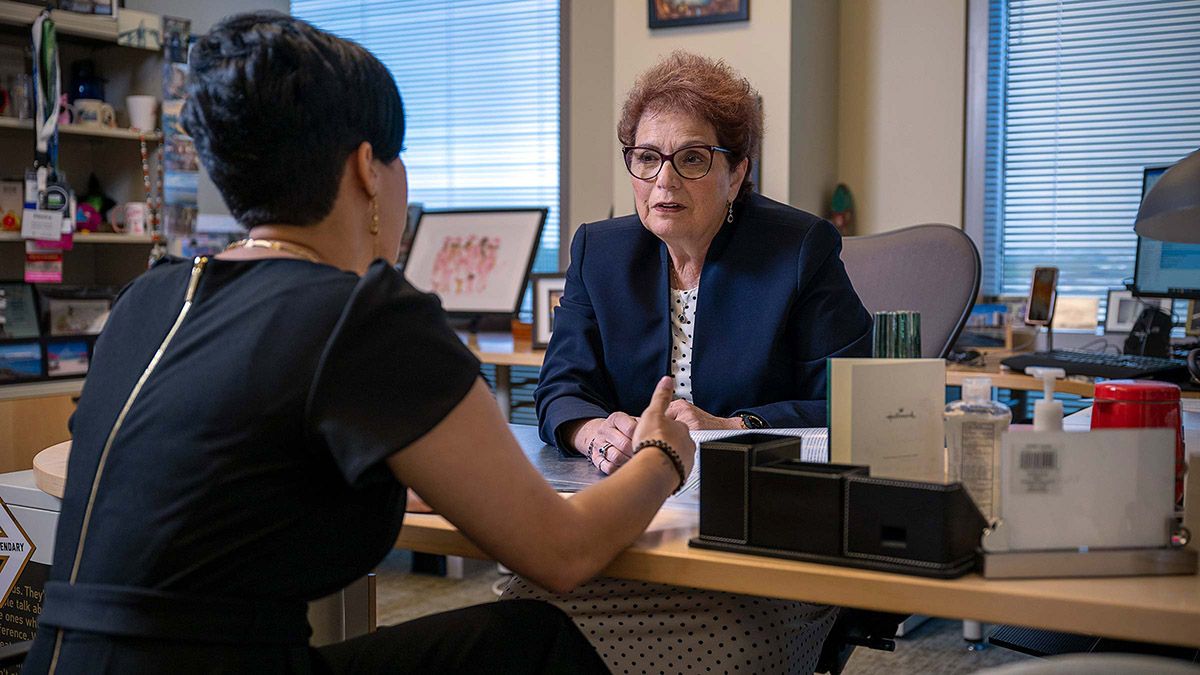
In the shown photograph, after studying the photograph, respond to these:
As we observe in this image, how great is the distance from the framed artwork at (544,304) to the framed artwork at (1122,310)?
5.75ft

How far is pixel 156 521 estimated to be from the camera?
0.98m

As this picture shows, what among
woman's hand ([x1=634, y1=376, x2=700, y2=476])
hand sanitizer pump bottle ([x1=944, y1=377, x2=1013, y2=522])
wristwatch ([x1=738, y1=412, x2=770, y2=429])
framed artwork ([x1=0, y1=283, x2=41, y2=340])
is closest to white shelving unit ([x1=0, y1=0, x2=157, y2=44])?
framed artwork ([x1=0, y1=283, x2=41, y2=340])

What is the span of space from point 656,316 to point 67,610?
3.82 ft

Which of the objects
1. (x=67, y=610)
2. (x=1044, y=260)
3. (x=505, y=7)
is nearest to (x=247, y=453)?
(x=67, y=610)

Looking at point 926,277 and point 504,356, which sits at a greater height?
point 926,277

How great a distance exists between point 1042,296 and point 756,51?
122 cm

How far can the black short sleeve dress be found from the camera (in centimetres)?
96

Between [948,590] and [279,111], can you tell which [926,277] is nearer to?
[948,590]

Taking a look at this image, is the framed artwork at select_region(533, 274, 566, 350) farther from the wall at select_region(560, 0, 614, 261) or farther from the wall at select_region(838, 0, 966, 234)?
the wall at select_region(838, 0, 966, 234)

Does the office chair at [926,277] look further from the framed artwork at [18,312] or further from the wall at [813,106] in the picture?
the framed artwork at [18,312]

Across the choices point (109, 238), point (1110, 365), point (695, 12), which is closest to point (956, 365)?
point (1110, 365)

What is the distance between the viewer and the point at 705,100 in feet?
6.42

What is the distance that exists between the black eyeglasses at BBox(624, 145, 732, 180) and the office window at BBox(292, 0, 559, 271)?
8.93ft

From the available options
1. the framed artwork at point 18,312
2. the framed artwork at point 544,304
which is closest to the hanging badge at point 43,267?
the framed artwork at point 18,312
